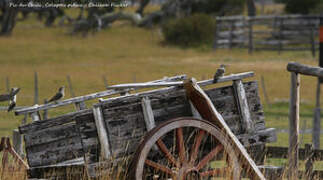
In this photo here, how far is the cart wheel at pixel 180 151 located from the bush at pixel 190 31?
117ft

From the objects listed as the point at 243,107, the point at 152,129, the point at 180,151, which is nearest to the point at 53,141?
the point at 152,129

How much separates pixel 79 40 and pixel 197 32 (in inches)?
259

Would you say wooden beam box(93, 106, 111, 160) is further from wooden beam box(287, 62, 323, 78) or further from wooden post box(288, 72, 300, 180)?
wooden beam box(287, 62, 323, 78)

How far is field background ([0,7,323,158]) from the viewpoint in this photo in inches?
893

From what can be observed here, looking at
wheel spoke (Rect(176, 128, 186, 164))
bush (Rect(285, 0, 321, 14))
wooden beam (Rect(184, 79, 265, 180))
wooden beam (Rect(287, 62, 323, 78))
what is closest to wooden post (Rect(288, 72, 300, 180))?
wooden beam (Rect(287, 62, 323, 78))

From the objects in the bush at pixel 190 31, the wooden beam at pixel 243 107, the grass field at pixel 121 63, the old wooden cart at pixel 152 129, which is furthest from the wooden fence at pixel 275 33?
the old wooden cart at pixel 152 129

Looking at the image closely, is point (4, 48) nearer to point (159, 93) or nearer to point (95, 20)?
point (95, 20)

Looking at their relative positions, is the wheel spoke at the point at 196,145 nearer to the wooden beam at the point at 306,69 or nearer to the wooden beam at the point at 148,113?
the wooden beam at the point at 148,113

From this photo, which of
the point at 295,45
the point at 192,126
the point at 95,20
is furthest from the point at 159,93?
the point at 95,20

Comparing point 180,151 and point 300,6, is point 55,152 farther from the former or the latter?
point 300,6

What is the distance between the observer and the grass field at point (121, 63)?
22802 mm

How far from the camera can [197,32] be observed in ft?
142

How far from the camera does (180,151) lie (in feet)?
20.0

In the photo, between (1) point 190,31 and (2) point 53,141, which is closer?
(2) point 53,141
